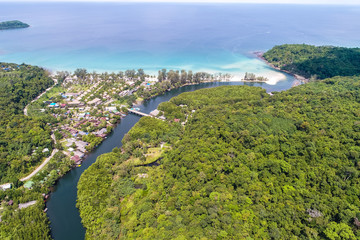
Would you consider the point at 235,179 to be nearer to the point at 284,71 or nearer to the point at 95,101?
the point at 95,101

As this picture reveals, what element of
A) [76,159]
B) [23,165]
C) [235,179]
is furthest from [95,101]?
[235,179]

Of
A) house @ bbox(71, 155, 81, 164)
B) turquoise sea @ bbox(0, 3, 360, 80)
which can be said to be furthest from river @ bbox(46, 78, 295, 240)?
turquoise sea @ bbox(0, 3, 360, 80)

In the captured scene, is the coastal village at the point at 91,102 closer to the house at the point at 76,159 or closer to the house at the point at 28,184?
the house at the point at 76,159

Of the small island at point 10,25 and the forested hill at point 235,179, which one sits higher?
the small island at point 10,25

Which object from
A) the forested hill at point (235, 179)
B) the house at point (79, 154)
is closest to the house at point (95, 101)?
the forested hill at point (235, 179)

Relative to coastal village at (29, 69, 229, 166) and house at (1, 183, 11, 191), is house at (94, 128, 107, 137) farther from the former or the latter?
house at (1, 183, 11, 191)

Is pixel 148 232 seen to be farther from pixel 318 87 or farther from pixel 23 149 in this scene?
pixel 318 87
